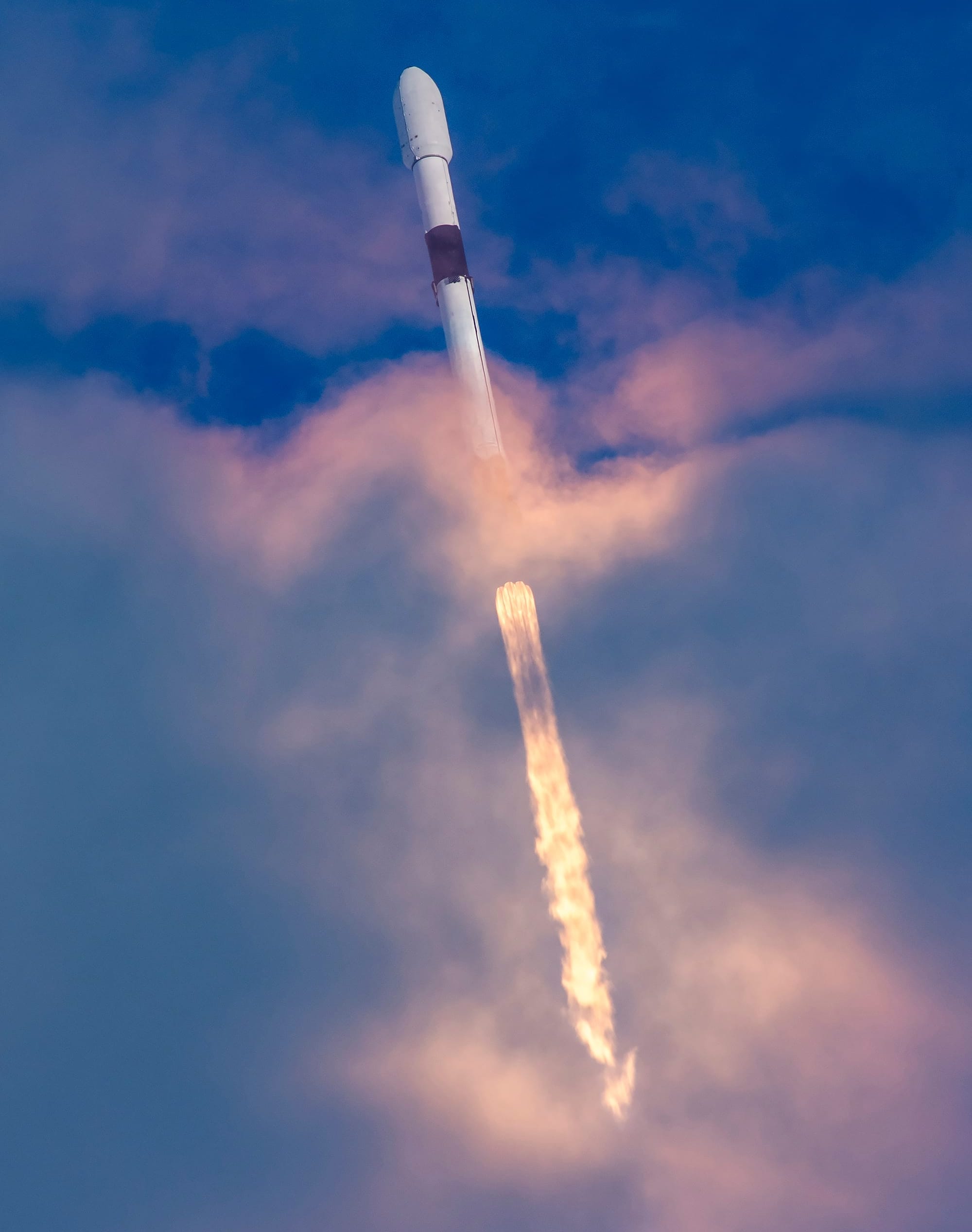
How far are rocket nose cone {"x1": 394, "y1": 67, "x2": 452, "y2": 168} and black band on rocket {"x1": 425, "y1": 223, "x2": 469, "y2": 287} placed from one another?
559 cm

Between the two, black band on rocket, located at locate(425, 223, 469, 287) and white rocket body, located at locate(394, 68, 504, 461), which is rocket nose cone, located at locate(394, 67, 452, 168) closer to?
white rocket body, located at locate(394, 68, 504, 461)

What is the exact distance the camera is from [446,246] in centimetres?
6981

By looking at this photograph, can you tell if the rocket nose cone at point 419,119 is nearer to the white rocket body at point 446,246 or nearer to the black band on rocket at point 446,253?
the white rocket body at point 446,246

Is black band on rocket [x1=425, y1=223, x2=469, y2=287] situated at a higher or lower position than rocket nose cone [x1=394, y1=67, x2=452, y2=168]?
lower

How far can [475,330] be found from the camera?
6894cm

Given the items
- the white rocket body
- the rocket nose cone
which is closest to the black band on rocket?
the white rocket body

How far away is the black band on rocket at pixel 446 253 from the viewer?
69.6 m

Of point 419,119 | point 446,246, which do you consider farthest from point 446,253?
point 419,119

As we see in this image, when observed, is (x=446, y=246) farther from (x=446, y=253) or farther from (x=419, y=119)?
(x=419, y=119)

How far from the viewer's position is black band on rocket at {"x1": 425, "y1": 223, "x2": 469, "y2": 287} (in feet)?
228

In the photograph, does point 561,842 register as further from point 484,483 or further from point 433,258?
point 433,258

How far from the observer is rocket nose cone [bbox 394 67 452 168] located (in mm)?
71562

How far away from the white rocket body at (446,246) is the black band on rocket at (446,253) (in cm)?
3

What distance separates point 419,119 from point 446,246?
9.14 m
